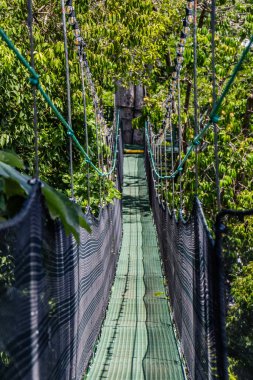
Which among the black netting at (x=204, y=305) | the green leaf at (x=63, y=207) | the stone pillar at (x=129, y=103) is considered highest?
the stone pillar at (x=129, y=103)

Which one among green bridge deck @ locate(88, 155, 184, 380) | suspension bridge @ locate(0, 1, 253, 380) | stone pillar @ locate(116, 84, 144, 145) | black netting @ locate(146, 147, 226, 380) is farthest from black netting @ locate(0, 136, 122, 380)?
stone pillar @ locate(116, 84, 144, 145)

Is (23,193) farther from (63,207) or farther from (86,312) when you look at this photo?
(86,312)

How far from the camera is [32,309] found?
129cm

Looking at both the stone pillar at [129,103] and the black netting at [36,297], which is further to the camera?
the stone pillar at [129,103]

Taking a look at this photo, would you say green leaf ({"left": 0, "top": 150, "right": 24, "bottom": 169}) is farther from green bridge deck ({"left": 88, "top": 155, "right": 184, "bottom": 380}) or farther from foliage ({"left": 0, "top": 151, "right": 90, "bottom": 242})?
green bridge deck ({"left": 88, "top": 155, "right": 184, "bottom": 380})

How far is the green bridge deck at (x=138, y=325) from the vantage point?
378 centimetres

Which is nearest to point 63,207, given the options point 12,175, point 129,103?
point 12,175

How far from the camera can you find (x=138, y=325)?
5105 millimetres

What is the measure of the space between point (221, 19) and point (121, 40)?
1601 mm

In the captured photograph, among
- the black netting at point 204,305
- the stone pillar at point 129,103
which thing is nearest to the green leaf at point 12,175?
the black netting at point 204,305

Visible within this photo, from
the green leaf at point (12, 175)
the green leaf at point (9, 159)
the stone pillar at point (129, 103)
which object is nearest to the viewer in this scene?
the green leaf at point (12, 175)

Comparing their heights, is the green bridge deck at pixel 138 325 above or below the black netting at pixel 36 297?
below

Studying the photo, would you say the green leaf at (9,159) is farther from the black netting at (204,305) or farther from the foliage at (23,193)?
the black netting at (204,305)

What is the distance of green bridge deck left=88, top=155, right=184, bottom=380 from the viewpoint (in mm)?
3775
